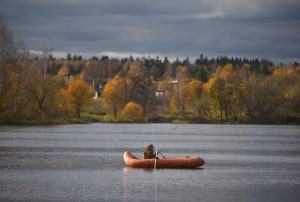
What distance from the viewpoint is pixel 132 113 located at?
456 ft

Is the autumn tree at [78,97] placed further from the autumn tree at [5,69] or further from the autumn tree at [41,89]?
the autumn tree at [5,69]

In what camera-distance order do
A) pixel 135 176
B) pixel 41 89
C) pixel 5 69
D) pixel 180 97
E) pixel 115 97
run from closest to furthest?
pixel 135 176
pixel 5 69
pixel 41 89
pixel 115 97
pixel 180 97

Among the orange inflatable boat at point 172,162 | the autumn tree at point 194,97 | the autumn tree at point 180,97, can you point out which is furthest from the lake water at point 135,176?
the autumn tree at point 180,97

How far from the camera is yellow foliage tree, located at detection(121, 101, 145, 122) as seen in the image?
137625mm

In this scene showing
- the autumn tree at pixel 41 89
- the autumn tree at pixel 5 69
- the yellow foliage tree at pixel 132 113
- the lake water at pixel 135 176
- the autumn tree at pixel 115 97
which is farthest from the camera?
the autumn tree at pixel 115 97

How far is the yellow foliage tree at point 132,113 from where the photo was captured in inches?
5418

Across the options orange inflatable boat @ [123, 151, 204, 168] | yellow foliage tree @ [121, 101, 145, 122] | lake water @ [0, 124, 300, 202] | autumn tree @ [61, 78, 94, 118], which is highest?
autumn tree @ [61, 78, 94, 118]

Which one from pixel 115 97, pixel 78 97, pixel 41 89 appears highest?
pixel 41 89

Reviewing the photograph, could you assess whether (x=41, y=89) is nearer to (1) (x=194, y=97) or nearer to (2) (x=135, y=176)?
(1) (x=194, y=97)

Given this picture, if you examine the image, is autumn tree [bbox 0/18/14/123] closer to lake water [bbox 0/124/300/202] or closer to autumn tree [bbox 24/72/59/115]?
autumn tree [bbox 24/72/59/115]

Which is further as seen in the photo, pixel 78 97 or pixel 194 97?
pixel 194 97

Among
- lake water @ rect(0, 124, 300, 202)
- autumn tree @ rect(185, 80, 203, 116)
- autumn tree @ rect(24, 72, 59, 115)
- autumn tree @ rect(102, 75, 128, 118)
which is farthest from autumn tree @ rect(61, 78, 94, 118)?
lake water @ rect(0, 124, 300, 202)

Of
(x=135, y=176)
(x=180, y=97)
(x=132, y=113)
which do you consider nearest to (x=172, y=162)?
(x=135, y=176)

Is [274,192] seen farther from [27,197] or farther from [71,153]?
[71,153]
